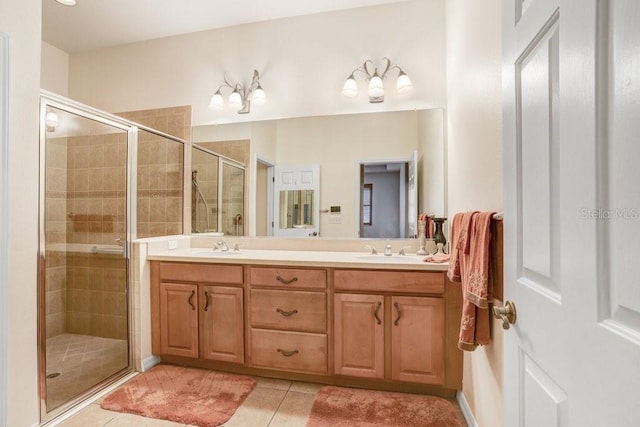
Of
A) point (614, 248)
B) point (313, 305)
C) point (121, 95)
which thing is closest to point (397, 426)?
point (313, 305)

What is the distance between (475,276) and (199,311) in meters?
1.82

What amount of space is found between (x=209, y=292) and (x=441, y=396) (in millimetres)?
1693

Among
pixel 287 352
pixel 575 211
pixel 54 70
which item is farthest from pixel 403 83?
pixel 54 70

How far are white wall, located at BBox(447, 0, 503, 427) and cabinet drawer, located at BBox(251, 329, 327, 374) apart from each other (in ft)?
2.91

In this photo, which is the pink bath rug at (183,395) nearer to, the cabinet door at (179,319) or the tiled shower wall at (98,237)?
the cabinet door at (179,319)

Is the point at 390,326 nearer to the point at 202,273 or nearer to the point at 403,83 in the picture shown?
the point at 202,273

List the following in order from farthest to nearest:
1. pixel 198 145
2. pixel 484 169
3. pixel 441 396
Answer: pixel 198 145
pixel 441 396
pixel 484 169

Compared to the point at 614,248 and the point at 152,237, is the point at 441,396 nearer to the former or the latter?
the point at 614,248

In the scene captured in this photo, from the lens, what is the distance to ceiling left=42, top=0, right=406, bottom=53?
241 centimetres

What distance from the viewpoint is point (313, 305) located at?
1.95 metres

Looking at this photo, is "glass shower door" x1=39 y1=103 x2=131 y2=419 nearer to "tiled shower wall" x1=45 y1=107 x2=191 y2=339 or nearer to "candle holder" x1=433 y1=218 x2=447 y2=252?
"tiled shower wall" x1=45 y1=107 x2=191 y2=339

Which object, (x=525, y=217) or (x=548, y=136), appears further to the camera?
(x=525, y=217)

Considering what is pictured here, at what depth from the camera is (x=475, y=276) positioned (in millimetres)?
1235

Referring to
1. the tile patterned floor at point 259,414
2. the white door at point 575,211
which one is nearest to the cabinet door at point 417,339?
the tile patterned floor at point 259,414
